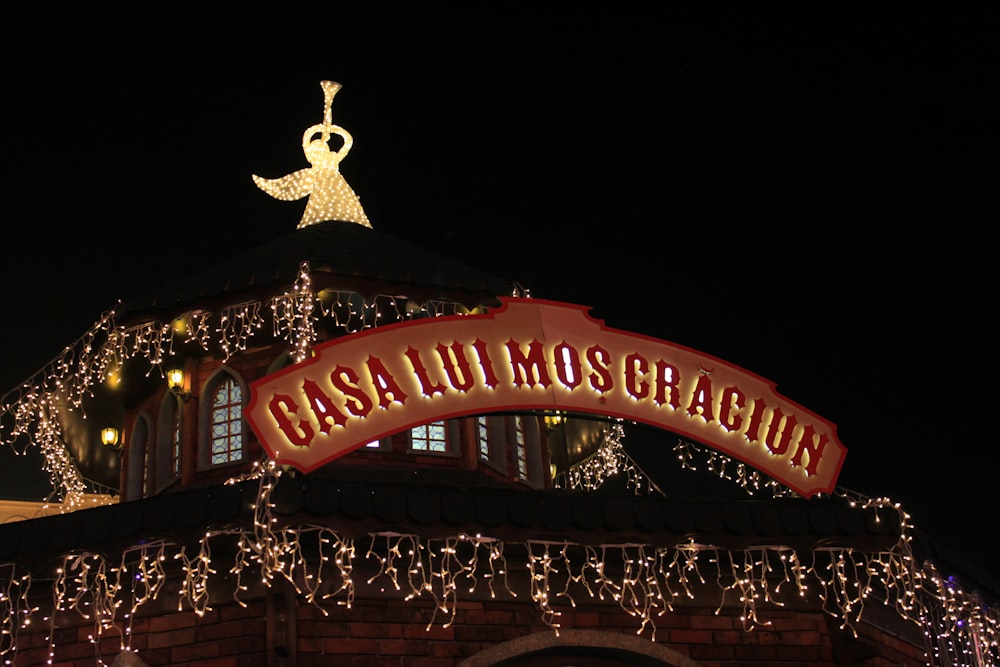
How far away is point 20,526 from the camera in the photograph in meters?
12.7

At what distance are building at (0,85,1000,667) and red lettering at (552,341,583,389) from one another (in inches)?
0.9

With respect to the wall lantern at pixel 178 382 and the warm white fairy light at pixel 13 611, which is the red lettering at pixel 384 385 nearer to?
the warm white fairy light at pixel 13 611

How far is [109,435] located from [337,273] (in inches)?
201

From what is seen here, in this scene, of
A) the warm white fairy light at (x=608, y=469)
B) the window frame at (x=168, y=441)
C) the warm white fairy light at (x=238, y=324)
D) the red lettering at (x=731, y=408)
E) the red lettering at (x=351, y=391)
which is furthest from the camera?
the warm white fairy light at (x=608, y=469)

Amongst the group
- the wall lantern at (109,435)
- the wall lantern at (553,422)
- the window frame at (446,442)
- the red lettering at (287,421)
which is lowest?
the red lettering at (287,421)

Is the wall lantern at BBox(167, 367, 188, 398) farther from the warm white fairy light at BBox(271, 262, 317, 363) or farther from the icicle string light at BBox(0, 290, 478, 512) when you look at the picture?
the warm white fairy light at BBox(271, 262, 317, 363)

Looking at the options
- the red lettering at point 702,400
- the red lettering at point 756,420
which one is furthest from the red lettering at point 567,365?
the red lettering at point 756,420

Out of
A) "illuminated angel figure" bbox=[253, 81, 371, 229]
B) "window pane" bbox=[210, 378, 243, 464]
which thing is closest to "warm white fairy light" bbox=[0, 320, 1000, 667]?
"window pane" bbox=[210, 378, 243, 464]

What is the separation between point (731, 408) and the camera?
14.0m

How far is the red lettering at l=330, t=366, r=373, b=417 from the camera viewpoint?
12492 millimetres

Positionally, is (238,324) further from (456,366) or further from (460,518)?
(460,518)

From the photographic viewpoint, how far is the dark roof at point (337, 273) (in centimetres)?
1546

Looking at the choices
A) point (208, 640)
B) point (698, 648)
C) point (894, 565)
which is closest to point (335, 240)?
point (208, 640)

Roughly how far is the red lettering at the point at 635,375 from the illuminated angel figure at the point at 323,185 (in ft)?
22.6
